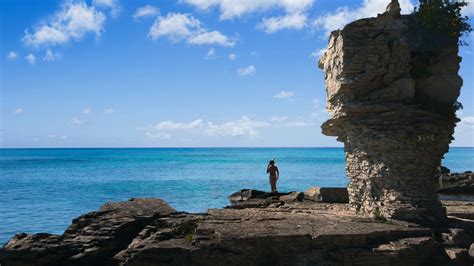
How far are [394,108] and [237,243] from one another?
6.34 metres

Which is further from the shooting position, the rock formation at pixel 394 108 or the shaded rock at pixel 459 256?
the rock formation at pixel 394 108

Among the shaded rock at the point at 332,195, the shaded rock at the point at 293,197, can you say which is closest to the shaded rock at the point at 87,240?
the shaded rock at the point at 293,197

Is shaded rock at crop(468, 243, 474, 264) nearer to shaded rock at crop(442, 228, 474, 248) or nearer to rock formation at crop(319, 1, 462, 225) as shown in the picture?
shaded rock at crop(442, 228, 474, 248)

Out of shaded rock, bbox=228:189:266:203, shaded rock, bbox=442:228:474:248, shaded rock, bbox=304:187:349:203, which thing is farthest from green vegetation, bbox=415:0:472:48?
shaded rock, bbox=228:189:266:203

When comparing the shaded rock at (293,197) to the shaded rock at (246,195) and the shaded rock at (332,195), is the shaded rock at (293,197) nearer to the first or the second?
the shaded rock at (332,195)

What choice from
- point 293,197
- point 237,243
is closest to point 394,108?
point 237,243

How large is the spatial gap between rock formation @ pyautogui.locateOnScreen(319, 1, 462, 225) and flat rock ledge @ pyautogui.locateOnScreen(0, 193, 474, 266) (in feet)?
3.25

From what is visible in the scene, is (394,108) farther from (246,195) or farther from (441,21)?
(246,195)

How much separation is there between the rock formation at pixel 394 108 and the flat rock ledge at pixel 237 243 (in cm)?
99

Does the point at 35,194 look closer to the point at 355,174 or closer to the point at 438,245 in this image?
the point at 355,174

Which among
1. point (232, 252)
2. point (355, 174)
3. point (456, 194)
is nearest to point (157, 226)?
point (232, 252)

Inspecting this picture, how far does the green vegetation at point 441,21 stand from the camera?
46.0 feet

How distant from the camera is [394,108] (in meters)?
14.0

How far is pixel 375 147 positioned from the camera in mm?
13953
